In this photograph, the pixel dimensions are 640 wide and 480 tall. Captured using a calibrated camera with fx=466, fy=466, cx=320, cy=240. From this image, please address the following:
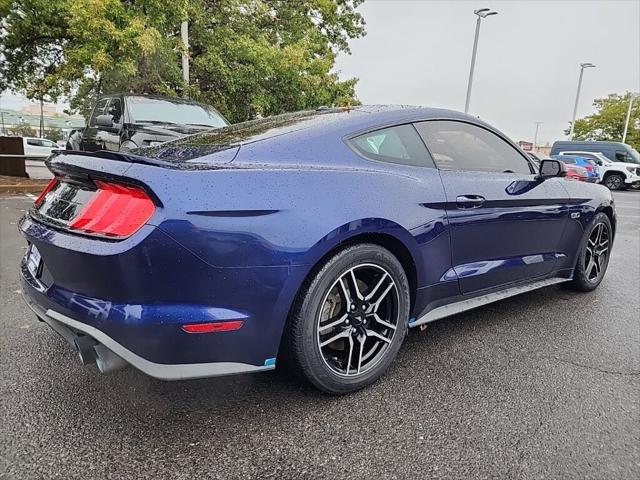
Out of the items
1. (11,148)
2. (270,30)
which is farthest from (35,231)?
(270,30)

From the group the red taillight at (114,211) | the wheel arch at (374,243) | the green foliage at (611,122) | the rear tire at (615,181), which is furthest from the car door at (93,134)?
the green foliage at (611,122)

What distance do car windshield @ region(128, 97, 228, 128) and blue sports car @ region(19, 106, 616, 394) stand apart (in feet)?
14.2

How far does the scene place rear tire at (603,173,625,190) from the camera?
19964 millimetres

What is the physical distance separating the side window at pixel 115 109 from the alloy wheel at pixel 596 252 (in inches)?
235

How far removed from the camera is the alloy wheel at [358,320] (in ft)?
7.30

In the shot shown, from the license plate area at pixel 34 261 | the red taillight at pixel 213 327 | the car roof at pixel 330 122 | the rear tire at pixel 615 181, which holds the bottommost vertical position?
the rear tire at pixel 615 181

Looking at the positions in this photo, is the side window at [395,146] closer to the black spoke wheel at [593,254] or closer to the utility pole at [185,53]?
the black spoke wheel at [593,254]

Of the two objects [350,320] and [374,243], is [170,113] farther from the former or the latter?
[350,320]

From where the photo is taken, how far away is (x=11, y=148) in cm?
1041

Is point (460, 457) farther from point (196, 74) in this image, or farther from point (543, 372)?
point (196, 74)

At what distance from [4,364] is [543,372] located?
2.92 meters

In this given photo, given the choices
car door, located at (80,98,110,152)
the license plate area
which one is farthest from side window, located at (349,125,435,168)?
car door, located at (80,98,110,152)

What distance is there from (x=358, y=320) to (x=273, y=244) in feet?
2.20

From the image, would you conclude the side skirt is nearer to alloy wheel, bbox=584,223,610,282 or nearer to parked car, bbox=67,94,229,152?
alloy wheel, bbox=584,223,610,282
